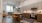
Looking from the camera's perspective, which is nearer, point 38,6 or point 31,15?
point 38,6

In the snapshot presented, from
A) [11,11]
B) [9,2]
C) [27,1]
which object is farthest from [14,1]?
[27,1]

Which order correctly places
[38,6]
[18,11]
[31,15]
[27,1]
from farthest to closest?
[18,11], [27,1], [31,15], [38,6]

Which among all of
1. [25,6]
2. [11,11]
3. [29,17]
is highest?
[25,6]

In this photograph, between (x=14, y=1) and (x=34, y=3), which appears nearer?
(x=34, y=3)

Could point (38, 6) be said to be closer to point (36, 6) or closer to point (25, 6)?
point (36, 6)

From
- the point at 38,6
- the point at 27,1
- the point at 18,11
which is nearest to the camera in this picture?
the point at 38,6

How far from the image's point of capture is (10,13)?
65.1 inches

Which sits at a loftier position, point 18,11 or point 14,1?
point 14,1

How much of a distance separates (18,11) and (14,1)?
26 cm

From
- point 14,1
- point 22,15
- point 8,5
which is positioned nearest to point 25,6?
point 22,15

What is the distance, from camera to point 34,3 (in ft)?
4.06

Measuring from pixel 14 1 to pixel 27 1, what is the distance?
347 mm

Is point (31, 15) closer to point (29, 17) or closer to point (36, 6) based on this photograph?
point (29, 17)

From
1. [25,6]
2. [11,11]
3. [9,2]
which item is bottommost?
[11,11]
